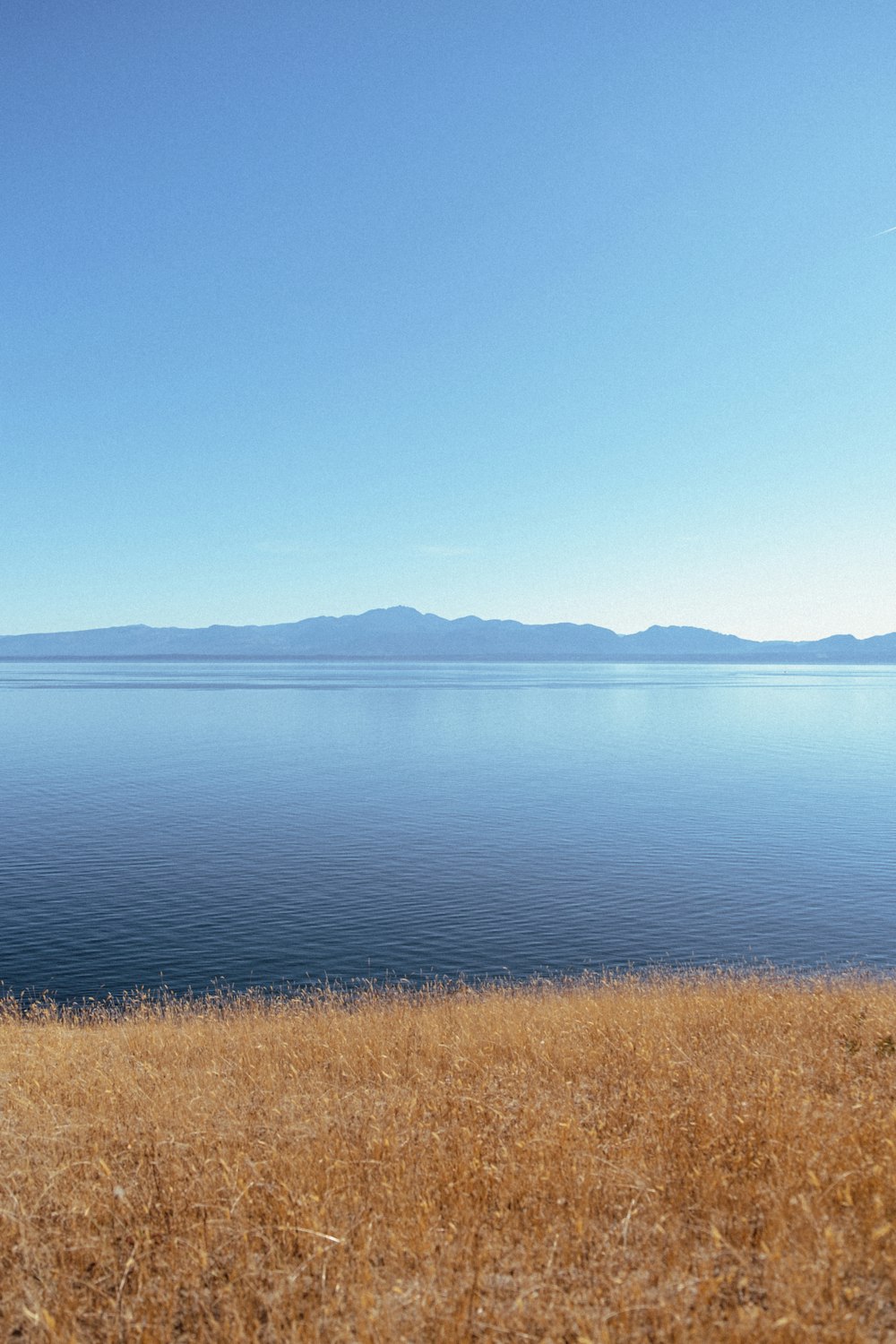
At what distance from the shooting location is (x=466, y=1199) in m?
6.43

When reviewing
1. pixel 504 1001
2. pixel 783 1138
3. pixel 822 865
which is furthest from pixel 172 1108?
pixel 822 865

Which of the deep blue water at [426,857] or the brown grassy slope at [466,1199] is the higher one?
the brown grassy slope at [466,1199]

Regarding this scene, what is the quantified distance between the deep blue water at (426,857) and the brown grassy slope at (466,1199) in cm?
1612

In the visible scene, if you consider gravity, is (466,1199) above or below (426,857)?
above

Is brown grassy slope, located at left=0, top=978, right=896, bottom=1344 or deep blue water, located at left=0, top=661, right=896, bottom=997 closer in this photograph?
brown grassy slope, located at left=0, top=978, right=896, bottom=1344

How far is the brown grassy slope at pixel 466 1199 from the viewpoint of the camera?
526 cm

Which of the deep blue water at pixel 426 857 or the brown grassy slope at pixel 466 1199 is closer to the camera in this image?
the brown grassy slope at pixel 466 1199

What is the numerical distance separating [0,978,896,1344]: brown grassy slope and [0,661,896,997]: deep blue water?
635 inches

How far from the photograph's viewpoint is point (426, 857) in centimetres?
3822

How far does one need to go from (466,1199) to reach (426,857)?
3210cm

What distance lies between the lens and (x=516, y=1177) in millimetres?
6809

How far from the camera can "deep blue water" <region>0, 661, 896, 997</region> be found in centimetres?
2700

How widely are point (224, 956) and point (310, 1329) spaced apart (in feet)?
74.3

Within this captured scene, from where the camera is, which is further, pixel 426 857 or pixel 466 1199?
pixel 426 857
